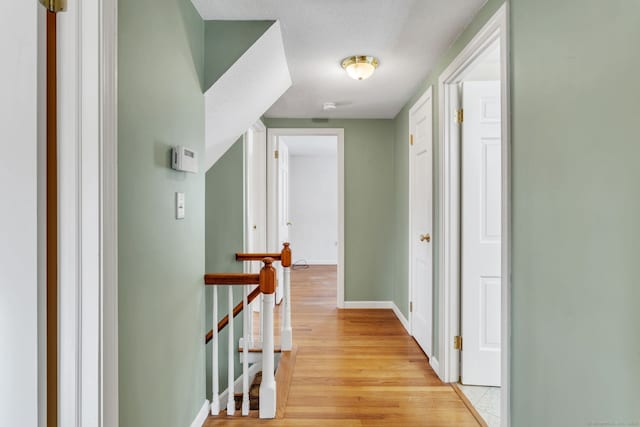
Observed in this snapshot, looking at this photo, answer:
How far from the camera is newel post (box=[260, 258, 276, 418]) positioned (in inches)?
69.6

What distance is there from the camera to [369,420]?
1887 millimetres

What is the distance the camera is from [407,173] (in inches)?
132

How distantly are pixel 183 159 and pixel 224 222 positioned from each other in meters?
1.46

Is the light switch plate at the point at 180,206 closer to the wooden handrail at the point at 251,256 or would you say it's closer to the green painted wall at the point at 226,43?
the green painted wall at the point at 226,43

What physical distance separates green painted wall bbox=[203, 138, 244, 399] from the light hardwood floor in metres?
0.68

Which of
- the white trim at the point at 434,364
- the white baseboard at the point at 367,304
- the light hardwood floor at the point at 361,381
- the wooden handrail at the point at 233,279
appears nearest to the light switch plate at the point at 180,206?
the wooden handrail at the point at 233,279

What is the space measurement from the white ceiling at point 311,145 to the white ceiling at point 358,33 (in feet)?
7.84

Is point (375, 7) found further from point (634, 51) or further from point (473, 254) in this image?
point (473, 254)

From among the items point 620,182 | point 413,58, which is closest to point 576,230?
point 620,182

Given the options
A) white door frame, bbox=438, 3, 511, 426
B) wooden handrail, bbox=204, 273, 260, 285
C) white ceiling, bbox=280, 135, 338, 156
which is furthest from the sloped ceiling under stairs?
white ceiling, bbox=280, 135, 338, 156

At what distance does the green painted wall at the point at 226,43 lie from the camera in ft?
6.15

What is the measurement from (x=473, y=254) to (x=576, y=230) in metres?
1.17

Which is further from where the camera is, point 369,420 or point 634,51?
point 369,420

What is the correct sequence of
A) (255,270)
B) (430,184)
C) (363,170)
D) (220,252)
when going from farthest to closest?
(363,170), (255,270), (220,252), (430,184)
